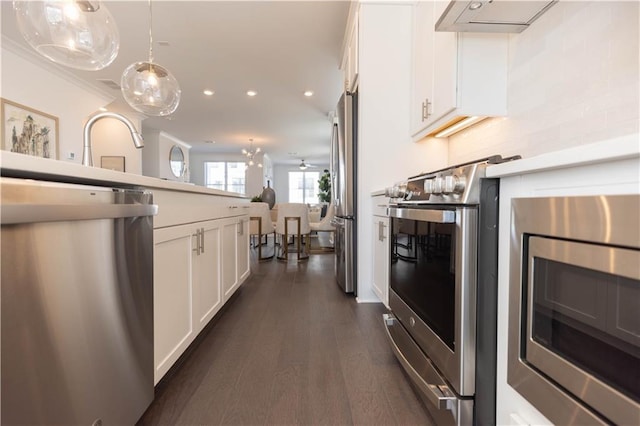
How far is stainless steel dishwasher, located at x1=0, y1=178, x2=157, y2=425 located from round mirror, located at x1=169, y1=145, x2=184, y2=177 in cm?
796

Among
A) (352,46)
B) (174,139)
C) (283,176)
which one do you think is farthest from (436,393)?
(283,176)

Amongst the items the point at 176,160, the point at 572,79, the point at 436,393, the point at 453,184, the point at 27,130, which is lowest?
the point at 436,393

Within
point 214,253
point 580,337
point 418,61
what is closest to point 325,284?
A: point 214,253

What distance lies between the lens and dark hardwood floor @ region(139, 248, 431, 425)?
1185 millimetres

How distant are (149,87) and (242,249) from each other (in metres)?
1.52

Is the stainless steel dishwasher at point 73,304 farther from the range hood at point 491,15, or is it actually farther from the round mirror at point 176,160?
the round mirror at point 176,160

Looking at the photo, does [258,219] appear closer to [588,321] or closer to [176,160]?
[588,321]

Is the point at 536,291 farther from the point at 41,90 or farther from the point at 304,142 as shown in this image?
the point at 304,142

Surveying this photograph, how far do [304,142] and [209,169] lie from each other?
12.6 ft

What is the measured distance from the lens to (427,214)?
3.77 feet

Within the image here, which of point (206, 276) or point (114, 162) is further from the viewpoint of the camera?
point (114, 162)

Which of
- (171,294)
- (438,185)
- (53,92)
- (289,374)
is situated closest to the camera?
(438,185)

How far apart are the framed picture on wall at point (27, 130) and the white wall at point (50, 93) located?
0.29 ft

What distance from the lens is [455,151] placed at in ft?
7.83
